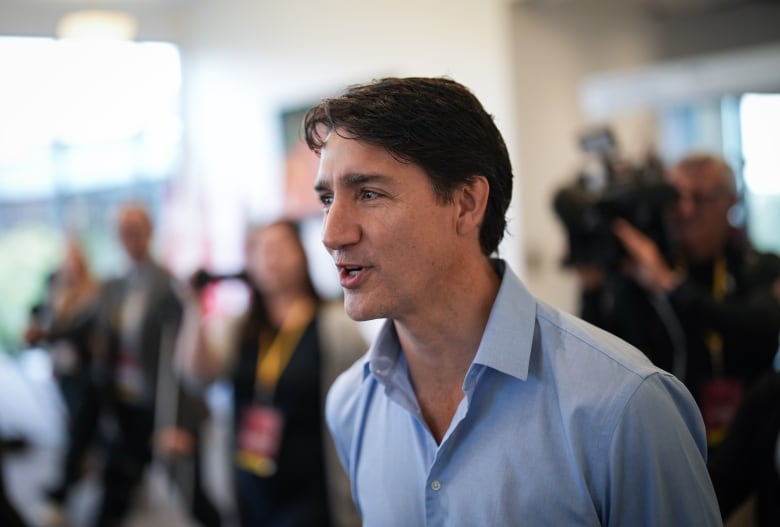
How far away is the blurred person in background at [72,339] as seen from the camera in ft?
14.5

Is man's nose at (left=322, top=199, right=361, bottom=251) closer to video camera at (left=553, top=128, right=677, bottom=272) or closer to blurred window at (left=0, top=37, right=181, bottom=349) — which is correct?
video camera at (left=553, top=128, right=677, bottom=272)

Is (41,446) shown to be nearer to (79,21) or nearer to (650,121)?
(79,21)

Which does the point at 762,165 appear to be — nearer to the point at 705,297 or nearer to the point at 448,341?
the point at 705,297

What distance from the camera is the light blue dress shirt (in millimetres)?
1067

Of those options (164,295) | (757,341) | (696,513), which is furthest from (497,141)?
(164,295)

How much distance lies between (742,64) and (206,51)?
167 inches

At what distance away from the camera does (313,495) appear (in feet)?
8.52

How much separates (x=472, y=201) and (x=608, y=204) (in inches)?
50.0

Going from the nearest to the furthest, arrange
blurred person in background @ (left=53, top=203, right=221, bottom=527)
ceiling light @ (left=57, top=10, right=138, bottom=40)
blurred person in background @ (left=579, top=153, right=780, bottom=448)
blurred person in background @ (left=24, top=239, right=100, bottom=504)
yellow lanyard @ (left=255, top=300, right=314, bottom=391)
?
blurred person in background @ (left=579, top=153, right=780, bottom=448), yellow lanyard @ (left=255, top=300, right=314, bottom=391), blurred person in background @ (left=53, top=203, right=221, bottom=527), blurred person in background @ (left=24, top=239, right=100, bottom=504), ceiling light @ (left=57, top=10, right=138, bottom=40)

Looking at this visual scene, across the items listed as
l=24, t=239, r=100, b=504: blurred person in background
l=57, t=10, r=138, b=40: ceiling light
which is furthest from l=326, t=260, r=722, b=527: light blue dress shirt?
l=57, t=10, r=138, b=40: ceiling light

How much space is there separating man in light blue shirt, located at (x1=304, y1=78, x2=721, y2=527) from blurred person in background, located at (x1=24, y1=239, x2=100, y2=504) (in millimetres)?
3444

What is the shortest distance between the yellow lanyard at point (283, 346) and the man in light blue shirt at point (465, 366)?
137 cm

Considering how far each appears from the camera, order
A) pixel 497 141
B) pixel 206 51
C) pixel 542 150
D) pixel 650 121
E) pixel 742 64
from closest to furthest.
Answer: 1. pixel 497 141
2. pixel 742 64
3. pixel 542 150
4. pixel 650 121
5. pixel 206 51

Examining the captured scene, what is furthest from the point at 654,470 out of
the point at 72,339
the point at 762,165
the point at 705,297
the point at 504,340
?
the point at 72,339
